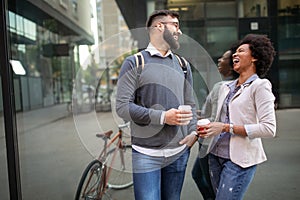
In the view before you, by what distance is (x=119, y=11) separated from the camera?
2420mm

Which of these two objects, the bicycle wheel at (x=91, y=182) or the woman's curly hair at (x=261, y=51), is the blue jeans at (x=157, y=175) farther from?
the bicycle wheel at (x=91, y=182)

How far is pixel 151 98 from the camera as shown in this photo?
1461mm

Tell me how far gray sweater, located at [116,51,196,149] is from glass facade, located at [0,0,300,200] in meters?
0.44

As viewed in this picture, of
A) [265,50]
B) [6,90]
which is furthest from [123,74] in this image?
[6,90]

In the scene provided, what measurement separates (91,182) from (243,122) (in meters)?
1.55

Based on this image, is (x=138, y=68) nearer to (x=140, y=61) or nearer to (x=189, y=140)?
(x=140, y=61)

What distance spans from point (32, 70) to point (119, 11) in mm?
966

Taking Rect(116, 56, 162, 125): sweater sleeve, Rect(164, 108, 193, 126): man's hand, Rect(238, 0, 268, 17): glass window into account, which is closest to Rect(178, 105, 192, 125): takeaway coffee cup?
Rect(164, 108, 193, 126): man's hand

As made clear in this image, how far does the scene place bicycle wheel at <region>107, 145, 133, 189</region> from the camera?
215cm

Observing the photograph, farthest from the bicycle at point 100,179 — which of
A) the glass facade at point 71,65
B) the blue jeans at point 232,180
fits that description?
the blue jeans at point 232,180

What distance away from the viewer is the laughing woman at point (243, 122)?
54.2 inches

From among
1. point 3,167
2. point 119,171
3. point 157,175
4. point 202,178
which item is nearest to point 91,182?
point 119,171

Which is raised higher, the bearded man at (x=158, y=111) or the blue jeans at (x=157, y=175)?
the bearded man at (x=158, y=111)

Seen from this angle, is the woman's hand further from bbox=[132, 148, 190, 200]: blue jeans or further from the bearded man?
bbox=[132, 148, 190, 200]: blue jeans
